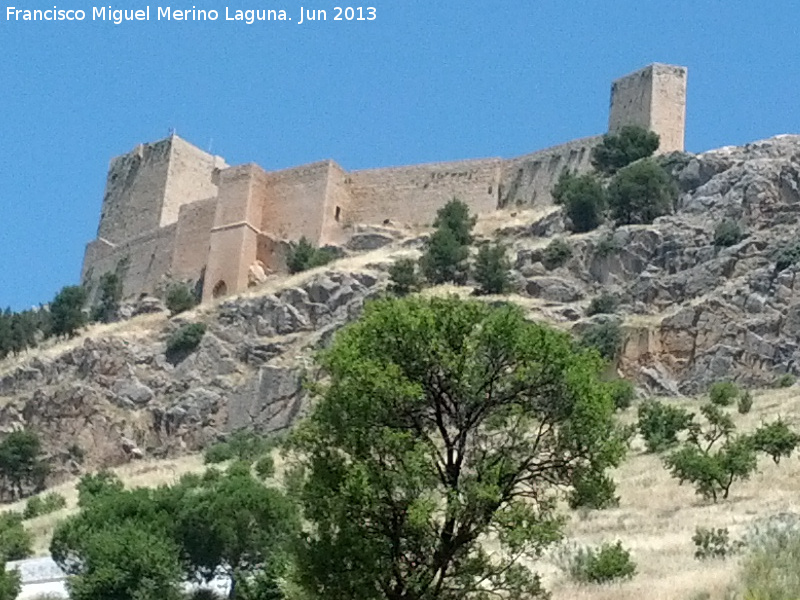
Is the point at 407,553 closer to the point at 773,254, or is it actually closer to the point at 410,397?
the point at 410,397

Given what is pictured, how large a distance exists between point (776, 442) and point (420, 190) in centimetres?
2831

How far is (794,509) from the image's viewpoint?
17.7m

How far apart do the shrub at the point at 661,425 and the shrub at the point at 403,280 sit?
13.0 metres

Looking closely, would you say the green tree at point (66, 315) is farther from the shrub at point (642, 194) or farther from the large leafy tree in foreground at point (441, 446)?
the large leafy tree in foreground at point (441, 446)

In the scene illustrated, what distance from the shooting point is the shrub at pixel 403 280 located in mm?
40719

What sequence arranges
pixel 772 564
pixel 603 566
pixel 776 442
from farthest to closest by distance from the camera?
1. pixel 776 442
2. pixel 603 566
3. pixel 772 564

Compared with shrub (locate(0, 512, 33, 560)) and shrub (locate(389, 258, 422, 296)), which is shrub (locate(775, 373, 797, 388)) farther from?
shrub (locate(0, 512, 33, 560))

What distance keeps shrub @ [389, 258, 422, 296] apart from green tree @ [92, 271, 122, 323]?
42.2ft

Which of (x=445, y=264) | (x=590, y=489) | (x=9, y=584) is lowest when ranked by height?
(x=9, y=584)

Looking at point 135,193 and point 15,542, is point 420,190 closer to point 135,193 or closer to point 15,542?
point 135,193

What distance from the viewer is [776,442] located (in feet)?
75.7

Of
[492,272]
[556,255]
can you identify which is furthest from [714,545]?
[556,255]

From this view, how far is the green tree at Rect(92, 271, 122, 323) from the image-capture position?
5003cm

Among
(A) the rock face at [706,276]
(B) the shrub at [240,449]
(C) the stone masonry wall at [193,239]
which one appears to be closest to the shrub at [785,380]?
(A) the rock face at [706,276]
